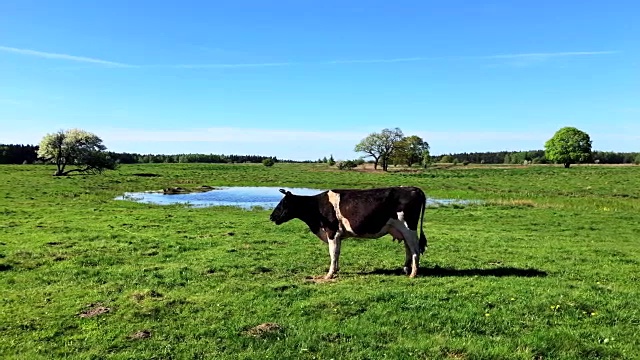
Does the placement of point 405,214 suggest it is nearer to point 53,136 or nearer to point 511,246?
point 511,246

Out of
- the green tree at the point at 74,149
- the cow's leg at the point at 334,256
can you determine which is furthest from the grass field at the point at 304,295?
the green tree at the point at 74,149

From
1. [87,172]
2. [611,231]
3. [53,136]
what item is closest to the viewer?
[611,231]

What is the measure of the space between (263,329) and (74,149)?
224 ft

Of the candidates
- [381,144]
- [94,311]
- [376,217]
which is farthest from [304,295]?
Answer: [381,144]

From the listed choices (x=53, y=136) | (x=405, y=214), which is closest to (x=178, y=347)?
(x=405, y=214)

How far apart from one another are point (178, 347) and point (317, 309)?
3.06 m

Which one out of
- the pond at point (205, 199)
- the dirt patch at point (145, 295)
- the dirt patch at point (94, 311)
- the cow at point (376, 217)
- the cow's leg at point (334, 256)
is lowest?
the pond at point (205, 199)

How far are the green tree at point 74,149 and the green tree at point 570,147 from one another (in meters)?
95.3

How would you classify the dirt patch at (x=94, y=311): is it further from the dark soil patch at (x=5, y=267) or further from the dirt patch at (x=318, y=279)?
the dark soil patch at (x=5, y=267)

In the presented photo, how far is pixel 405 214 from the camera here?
1321 cm

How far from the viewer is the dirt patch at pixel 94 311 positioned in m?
10.1

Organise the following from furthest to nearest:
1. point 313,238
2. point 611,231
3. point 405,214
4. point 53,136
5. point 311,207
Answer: point 53,136
point 611,231
point 313,238
point 311,207
point 405,214

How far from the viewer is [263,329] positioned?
8.95 metres

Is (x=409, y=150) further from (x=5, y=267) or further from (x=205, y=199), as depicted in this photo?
(x=5, y=267)
